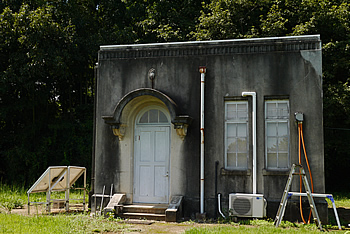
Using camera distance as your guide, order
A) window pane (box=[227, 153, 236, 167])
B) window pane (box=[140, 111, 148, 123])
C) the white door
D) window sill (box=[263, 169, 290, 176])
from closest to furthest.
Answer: window sill (box=[263, 169, 290, 176])
window pane (box=[227, 153, 236, 167])
the white door
window pane (box=[140, 111, 148, 123])

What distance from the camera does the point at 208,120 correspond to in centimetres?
1038

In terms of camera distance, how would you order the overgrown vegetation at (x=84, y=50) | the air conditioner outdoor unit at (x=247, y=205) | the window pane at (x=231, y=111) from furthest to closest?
the overgrown vegetation at (x=84, y=50), the window pane at (x=231, y=111), the air conditioner outdoor unit at (x=247, y=205)

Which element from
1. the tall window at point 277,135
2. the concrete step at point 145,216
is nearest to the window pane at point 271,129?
the tall window at point 277,135

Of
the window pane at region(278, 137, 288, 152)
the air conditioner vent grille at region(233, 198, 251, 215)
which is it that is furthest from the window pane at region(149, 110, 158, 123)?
the window pane at region(278, 137, 288, 152)

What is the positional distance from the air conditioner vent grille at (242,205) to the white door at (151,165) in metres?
1.93

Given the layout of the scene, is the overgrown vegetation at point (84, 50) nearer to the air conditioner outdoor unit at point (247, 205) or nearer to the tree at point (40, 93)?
the tree at point (40, 93)

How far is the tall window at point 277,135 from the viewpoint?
9922 mm

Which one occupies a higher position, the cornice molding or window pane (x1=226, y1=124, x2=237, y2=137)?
the cornice molding

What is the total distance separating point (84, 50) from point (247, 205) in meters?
12.3

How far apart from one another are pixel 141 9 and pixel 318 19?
8.68 meters

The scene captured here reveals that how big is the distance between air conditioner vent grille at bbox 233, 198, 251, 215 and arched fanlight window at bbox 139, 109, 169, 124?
289cm

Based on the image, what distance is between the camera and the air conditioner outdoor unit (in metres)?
9.55

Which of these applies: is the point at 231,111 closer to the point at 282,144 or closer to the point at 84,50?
the point at 282,144

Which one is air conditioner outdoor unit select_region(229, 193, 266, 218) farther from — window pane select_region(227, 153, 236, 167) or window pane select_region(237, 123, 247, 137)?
window pane select_region(237, 123, 247, 137)
